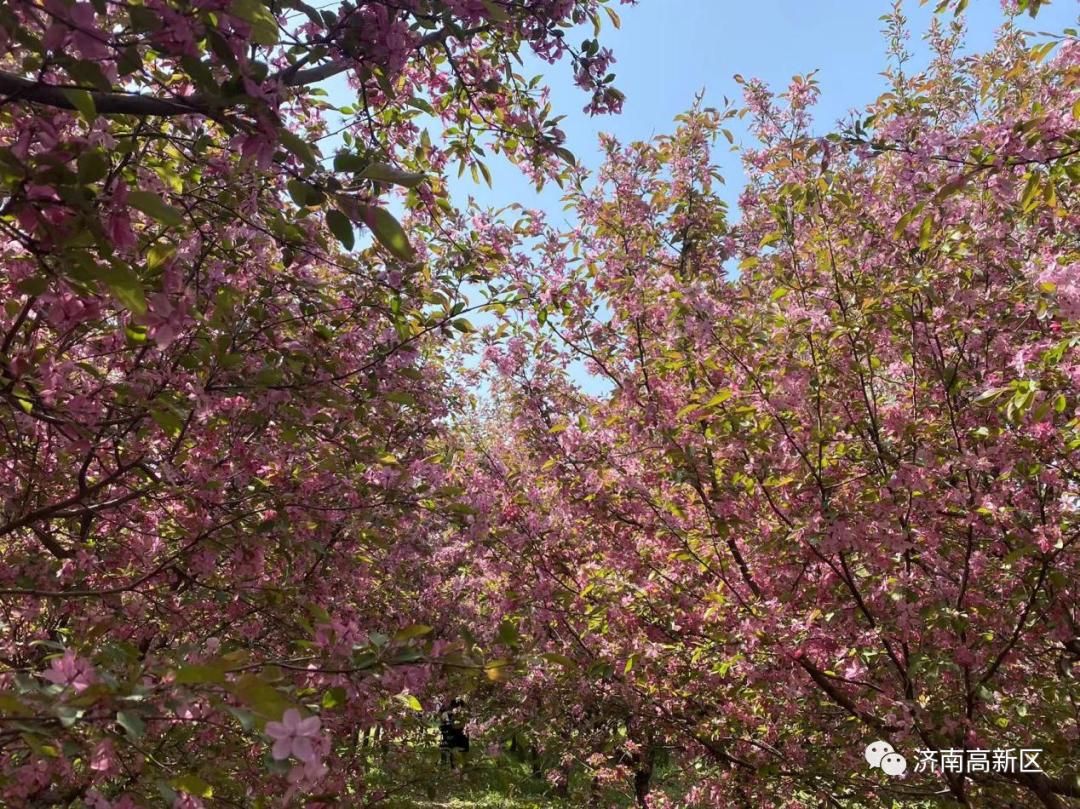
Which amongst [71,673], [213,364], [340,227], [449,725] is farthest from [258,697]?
[449,725]

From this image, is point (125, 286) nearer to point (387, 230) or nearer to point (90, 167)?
point (90, 167)

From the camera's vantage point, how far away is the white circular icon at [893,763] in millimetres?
3641

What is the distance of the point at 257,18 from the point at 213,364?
1673 mm

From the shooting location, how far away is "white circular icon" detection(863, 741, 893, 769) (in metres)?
3.65

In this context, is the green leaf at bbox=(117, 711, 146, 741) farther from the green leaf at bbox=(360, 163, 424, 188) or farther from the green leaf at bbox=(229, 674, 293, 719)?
the green leaf at bbox=(360, 163, 424, 188)

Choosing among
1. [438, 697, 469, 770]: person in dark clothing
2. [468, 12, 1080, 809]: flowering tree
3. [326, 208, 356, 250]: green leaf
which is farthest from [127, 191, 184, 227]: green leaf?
[438, 697, 469, 770]: person in dark clothing

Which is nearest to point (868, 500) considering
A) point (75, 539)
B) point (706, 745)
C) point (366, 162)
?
point (706, 745)

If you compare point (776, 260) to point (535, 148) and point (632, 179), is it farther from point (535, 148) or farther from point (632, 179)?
point (535, 148)

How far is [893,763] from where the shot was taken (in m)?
3.67

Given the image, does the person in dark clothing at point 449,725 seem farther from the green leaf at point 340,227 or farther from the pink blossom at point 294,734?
the green leaf at point 340,227

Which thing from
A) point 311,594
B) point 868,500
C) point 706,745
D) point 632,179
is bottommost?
point 706,745

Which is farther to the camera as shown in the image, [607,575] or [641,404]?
[607,575]

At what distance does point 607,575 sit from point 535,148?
262 cm

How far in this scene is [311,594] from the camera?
354 cm
